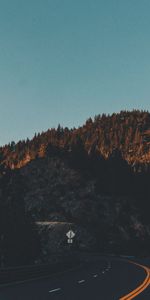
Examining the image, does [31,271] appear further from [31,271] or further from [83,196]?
[83,196]

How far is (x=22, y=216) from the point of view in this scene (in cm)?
6994

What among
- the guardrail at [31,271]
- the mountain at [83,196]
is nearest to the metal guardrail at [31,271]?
the guardrail at [31,271]

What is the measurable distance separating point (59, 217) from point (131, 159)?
7205 centimetres

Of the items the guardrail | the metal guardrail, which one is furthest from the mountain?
the metal guardrail

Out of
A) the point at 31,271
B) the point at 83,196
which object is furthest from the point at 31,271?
the point at 83,196

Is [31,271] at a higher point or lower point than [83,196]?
lower

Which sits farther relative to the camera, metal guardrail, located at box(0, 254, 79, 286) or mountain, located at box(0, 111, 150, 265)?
mountain, located at box(0, 111, 150, 265)

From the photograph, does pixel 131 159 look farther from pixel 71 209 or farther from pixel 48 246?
pixel 48 246

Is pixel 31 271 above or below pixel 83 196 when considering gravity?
below

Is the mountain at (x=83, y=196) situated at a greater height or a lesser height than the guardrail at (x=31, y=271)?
greater

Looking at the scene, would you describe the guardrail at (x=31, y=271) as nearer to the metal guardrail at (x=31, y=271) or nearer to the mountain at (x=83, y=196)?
the metal guardrail at (x=31, y=271)

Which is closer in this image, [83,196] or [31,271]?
[31,271]

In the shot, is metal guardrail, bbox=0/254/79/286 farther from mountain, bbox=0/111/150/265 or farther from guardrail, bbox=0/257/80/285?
mountain, bbox=0/111/150/265

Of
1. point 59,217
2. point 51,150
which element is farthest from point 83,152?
point 59,217
